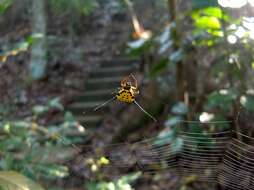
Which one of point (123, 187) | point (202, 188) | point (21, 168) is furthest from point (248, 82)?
point (21, 168)

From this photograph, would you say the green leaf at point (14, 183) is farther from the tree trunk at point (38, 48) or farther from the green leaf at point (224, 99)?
the tree trunk at point (38, 48)

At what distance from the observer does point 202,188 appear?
290 cm

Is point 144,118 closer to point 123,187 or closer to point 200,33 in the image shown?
point 200,33

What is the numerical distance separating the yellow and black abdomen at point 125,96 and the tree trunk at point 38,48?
543cm

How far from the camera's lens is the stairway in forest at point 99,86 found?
5.35 metres

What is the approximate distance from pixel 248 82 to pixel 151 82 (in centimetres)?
211

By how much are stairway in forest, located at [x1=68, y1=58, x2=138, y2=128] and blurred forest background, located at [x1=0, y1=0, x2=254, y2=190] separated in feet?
0.07

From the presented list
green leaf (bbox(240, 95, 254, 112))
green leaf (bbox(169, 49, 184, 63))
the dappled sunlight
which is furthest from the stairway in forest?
the dappled sunlight

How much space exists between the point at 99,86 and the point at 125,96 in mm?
4880

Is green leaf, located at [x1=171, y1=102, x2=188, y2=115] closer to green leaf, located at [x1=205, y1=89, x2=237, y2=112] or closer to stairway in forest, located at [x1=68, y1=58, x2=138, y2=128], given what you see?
green leaf, located at [x1=205, y1=89, x2=237, y2=112]

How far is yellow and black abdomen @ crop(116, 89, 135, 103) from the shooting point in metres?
1.42

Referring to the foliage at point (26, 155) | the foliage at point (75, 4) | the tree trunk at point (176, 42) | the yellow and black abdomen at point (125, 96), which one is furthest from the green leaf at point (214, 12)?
the foliage at point (75, 4)

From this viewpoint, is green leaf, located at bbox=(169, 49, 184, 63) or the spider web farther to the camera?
green leaf, located at bbox=(169, 49, 184, 63)

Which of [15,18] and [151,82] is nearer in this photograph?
[151,82]
